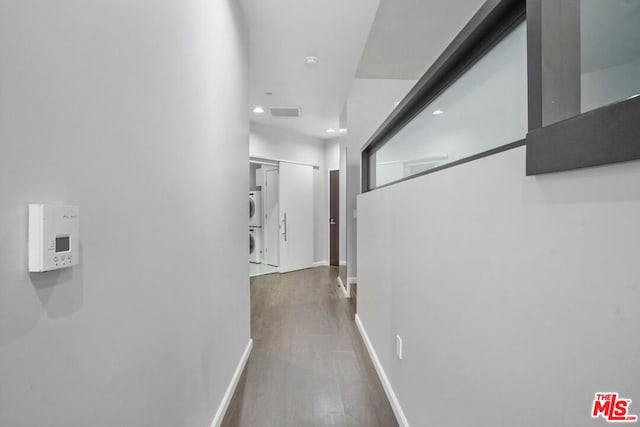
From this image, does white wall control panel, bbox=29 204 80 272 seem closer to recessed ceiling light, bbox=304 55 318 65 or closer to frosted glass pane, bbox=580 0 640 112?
frosted glass pane, bbox=580 0 640 112

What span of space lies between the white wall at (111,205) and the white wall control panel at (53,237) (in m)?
0.02

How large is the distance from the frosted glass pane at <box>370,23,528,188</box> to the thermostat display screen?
109 cm

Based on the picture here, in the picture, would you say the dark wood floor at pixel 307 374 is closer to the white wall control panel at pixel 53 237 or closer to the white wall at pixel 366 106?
the white wall control panel at pixel 53 237

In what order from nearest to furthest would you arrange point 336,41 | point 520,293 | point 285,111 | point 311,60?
Answer: 1. point 520,293
2. point 336,41
3. point 311,60
4. point 285,111

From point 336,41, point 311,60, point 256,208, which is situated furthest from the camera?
point 256,208

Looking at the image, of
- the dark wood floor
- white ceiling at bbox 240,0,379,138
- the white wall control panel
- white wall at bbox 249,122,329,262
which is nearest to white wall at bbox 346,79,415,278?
white ceiling at bbox 240,0,379,138

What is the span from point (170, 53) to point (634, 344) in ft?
4.78

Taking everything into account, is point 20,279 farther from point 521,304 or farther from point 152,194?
point 521,304

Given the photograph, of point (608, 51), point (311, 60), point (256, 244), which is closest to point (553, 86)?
point (608, 51)

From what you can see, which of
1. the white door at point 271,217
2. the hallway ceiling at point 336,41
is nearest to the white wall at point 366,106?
the hallway ceiling at point 336,41

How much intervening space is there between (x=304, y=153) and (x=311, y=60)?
312 centimetres

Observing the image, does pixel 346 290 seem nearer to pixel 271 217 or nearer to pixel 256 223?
pixel 271 217

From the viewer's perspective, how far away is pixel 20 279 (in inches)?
21.3

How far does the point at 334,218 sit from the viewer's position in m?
6.56
